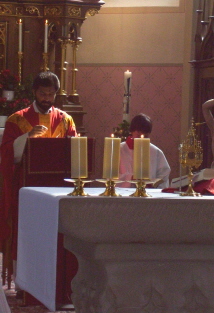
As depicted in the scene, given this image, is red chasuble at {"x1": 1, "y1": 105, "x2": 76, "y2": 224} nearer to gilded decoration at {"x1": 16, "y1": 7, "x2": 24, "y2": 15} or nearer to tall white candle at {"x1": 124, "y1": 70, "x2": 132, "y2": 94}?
tall white candle at {"x1": 124, "y1": 70, "x2": 132, "y2": 94}

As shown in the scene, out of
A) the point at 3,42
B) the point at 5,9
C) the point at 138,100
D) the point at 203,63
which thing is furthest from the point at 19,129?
the point at 138,100

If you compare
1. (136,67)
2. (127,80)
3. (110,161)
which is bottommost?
(110,161)

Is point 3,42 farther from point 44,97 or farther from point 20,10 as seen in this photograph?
point 44,97

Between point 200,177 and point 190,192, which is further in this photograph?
point 200,177

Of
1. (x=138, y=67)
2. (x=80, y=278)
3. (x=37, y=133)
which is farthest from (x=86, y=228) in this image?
(x=138, y=67)

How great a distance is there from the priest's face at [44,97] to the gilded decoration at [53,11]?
9.55 feet

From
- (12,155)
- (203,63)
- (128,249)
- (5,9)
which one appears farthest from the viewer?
(203,63)

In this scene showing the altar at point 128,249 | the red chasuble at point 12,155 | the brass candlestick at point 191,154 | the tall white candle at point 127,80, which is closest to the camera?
the altar at point 128,249

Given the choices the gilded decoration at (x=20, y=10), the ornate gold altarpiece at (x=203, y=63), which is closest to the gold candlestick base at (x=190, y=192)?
the ornate gold altarpiece at (x=203, y=63)

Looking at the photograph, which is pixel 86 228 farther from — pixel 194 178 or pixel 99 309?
pixel 194 178

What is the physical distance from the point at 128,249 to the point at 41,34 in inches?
215

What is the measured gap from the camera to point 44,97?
5809mm

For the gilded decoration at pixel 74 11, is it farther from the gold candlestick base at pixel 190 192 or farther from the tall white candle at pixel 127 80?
the gold candlestick base at pixel 190 192

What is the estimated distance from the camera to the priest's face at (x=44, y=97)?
5.71 metres
